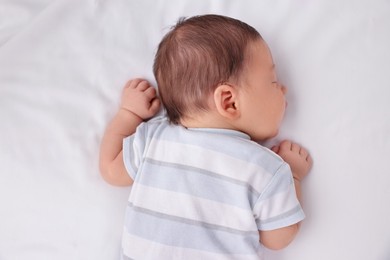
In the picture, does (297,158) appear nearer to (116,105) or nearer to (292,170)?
(292,170)

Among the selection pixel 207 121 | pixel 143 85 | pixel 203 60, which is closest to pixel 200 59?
pixel 203 60

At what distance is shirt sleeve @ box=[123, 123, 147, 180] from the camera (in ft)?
3.52

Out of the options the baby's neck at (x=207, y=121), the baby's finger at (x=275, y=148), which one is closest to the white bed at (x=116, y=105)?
the baby's finger at (x=275, y=148)

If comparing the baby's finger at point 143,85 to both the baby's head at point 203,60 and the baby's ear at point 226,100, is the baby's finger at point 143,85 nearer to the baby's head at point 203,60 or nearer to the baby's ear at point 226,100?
the baby's head at point 203,60

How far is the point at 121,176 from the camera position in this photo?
3.60 feet

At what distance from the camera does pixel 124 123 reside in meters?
1.15

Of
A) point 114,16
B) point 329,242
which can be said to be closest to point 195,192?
point 329,242

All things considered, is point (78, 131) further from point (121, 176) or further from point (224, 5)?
point (224, 5)

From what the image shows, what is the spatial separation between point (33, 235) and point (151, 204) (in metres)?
0.30

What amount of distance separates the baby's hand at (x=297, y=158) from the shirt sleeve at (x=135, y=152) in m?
0.29

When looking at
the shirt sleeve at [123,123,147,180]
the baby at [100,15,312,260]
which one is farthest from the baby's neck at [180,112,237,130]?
the shirt sleeve at [123,123,147,180]

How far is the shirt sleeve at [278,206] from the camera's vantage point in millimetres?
979

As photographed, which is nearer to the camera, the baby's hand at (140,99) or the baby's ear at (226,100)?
the baby's ear at (226,100)

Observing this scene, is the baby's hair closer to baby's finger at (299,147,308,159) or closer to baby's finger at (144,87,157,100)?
baby's finger at (144,87,157,100)
